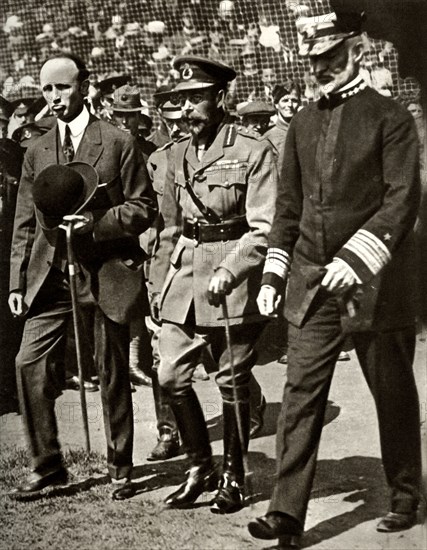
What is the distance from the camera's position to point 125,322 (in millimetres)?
5004

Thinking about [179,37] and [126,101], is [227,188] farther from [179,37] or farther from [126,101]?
[126,101]

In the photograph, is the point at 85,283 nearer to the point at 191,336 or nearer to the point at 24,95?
the point at 191,336

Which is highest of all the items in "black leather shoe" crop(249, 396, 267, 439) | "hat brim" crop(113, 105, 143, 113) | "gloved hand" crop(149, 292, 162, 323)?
"hat brim" crop(113, 105, 143, 113)

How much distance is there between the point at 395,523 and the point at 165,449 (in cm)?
143

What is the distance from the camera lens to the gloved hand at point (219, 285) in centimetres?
466

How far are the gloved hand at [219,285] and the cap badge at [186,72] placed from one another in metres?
0.97

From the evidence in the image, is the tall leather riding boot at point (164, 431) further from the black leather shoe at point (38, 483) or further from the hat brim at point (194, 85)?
the hat brim at point (194, 85)

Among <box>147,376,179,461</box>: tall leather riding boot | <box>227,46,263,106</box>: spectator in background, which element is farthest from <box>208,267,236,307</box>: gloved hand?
<box>227,46,263,106</box>: spectator in background

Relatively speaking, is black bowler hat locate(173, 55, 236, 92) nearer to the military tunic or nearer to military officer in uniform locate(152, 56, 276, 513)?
military officer in uniform locate(152, 56, 276, 513)

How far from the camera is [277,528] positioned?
435 cm

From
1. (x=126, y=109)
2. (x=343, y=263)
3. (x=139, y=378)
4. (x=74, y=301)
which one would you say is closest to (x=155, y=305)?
(x=74, y=301)

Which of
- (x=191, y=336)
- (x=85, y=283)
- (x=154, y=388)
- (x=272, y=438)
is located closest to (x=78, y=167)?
(x=85, y=283)

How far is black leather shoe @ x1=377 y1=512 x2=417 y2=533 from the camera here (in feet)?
14.7

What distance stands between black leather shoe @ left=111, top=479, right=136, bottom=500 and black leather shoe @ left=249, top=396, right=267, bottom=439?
0.74m
